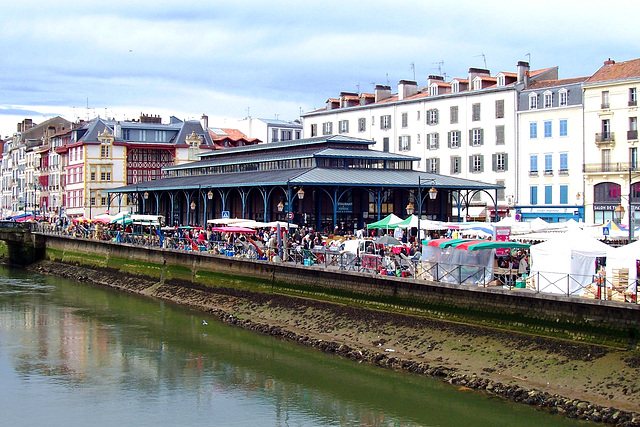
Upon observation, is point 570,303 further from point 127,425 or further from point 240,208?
point 240,208

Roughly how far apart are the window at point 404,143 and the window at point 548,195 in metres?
14.2

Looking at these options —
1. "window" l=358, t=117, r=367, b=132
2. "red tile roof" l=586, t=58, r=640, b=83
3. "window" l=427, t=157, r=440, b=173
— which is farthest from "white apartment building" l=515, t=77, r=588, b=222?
"window" l=358, t=117, r=367, b=132

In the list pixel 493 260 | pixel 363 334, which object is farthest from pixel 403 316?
pixel 493 260

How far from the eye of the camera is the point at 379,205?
51.6m

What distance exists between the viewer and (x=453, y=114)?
232 feet

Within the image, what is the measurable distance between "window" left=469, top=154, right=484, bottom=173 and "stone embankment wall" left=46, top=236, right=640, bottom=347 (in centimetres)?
2882

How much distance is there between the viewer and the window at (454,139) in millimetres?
70250

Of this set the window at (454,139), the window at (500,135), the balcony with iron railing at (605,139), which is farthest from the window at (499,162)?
the balcony with iron railing at (605,139)

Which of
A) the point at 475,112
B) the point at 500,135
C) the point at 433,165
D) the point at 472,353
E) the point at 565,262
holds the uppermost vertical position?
the point at 475,112

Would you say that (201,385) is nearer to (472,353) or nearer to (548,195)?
(472,353)

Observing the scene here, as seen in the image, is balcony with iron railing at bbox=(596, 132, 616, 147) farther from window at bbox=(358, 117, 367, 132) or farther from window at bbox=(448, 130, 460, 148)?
window at bbox=(358, 117, 367, 132)

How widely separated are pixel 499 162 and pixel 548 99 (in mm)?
6378

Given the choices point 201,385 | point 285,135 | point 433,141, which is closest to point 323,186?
point 433,141

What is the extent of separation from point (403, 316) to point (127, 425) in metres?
11.3
